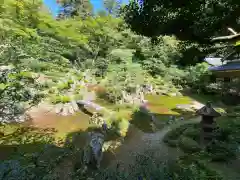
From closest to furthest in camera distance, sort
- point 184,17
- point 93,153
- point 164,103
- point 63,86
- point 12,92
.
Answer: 1. point 184,17
2. point 12,92
3. point 93,153
4. point 63,86
5. point 164,103

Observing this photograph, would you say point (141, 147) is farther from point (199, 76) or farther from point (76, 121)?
point (199, 76)

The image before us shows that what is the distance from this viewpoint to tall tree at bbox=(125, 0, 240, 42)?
2787mm

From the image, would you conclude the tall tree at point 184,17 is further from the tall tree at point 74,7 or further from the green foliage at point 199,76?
the tall tree at point 74,7

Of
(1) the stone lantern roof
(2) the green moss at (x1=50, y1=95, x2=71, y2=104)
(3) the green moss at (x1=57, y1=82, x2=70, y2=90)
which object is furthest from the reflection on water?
(1) the stone lantern roof

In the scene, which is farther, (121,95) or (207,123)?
(121,95)

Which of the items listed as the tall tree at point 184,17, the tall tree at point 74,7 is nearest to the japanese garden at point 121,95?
the tall tree at point 184,17

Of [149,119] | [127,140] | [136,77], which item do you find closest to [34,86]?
[127,140]

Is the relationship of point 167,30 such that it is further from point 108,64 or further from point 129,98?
point 108,64

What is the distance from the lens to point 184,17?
298cm

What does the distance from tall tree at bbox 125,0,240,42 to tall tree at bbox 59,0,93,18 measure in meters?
25.8

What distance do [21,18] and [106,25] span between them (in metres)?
6.19

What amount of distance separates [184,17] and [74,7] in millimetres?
27643

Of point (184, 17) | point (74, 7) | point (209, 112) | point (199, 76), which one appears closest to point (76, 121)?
point (209, 112)

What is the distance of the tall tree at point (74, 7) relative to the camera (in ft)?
90.6
